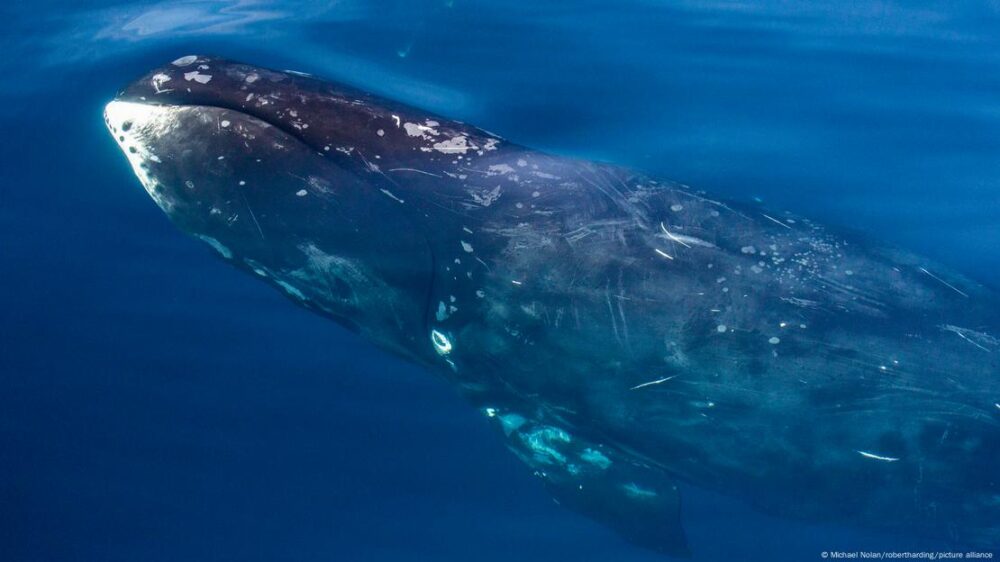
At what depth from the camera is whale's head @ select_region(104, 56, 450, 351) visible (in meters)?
7.65

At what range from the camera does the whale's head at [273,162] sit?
765cm

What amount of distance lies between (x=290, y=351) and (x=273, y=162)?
368 centimetres

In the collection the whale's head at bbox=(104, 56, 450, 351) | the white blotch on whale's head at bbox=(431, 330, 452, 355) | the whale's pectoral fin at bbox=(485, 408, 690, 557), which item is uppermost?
the whale's head at bbox=(104, 56, 450, 351)

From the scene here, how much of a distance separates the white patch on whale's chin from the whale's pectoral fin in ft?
16.0

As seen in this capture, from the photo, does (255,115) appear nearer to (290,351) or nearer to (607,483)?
(290,351)

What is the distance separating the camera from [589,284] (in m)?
8.23

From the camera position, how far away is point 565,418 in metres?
9.51

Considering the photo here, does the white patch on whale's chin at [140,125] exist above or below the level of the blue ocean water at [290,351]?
above

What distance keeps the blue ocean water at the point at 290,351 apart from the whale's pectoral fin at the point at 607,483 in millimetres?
1036

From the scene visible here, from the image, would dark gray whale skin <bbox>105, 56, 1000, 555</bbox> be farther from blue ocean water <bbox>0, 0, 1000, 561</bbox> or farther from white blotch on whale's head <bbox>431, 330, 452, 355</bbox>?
blue ocean water <bbox>0, 0, 1000, 561</bbox>

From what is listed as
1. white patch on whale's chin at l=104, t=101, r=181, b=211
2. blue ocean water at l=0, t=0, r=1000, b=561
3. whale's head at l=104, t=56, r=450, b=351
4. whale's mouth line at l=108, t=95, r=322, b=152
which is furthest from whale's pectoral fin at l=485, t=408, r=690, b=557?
white patch on whale's chin at l=104, t=101, r=181, b=211

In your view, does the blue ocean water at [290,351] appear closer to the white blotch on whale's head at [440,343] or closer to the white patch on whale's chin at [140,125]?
the white blotch on whale's head at [440,343]

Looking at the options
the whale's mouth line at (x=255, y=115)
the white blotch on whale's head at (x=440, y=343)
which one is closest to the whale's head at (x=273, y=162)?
the whale's mouth line at (x=255, y=115)

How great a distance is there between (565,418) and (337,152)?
421 cm
